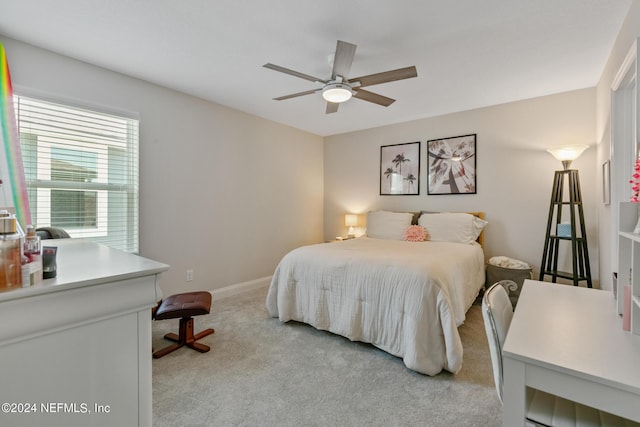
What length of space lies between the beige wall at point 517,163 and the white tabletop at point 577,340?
2.23m

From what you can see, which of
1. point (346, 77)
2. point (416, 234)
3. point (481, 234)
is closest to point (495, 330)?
point (346, 77)

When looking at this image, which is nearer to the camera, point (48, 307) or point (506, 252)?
point (48, 307)

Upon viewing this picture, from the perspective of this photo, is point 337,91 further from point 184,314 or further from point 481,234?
point 481,234

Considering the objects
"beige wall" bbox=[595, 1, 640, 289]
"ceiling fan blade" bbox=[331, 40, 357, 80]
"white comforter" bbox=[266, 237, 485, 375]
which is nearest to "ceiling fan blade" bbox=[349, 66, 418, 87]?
"ceiling fan blade" bbox=[331, 40, 357, 80]

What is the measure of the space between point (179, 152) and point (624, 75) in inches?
148

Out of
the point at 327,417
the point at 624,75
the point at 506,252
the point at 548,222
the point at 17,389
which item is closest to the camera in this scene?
the point at 17,389

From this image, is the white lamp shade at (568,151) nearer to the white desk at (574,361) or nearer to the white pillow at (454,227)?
the white pillow at (454,227)

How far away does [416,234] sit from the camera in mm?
3748

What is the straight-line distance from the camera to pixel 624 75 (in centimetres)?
183

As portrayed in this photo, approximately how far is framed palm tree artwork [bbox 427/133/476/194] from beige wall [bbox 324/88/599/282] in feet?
0.24

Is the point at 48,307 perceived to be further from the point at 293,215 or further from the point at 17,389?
the point at 293,215

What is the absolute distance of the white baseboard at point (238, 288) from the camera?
3.62 m

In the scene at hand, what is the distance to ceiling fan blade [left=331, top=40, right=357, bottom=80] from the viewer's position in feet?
6.31

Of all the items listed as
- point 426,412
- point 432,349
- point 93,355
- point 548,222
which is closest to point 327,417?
point 426,412
